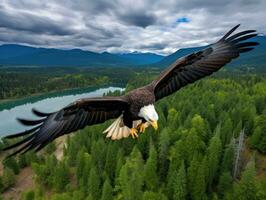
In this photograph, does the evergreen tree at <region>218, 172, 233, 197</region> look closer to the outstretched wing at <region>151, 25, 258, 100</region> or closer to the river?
the outstretched wing at <region>151, 25, 258, 100</region>

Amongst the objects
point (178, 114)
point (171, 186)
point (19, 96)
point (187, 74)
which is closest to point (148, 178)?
point (171, 186)

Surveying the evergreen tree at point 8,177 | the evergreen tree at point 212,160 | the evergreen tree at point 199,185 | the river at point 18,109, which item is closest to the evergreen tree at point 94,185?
the evergreen tree at point 199,185

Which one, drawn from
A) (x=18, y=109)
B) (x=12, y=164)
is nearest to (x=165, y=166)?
(x=12, y=164)

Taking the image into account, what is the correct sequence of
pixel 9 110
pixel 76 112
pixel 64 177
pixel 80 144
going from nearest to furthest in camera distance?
1. pixel 76 112
2. pixel 64 177
3. pixel 80 144
4. pixel 9 110

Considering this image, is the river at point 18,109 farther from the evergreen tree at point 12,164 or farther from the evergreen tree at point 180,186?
the evergreen tree at point 180,186

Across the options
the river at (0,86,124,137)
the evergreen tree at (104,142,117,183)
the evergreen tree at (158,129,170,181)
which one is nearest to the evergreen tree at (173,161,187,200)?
the evergreen tree at (158,129,170,181)

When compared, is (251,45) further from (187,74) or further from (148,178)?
(148,178)
